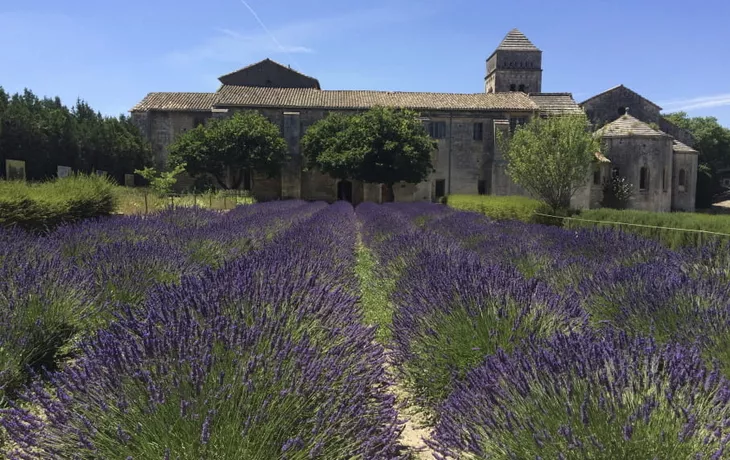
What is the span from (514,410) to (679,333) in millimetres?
1602

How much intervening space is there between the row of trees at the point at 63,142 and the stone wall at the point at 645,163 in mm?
28279

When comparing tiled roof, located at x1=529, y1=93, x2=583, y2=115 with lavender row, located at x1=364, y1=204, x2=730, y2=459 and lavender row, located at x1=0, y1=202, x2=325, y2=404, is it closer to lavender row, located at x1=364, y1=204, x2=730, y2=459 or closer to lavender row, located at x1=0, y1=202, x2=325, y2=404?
lavender row, located at x1=364, y1=204, x2=730, y2=459

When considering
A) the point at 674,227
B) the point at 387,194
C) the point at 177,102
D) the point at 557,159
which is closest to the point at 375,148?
the point at 387,194

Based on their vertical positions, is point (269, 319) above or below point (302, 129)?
below

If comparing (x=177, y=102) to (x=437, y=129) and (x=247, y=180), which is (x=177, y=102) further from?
(x=437, y=129)

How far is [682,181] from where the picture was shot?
3422 cm

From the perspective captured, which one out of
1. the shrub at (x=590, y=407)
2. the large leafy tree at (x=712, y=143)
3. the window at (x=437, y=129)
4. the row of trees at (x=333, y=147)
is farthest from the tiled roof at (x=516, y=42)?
the shrub at (x=590, y=407)

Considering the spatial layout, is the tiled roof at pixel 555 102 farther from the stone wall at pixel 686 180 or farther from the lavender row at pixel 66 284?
the lavender row at pixel 66 284

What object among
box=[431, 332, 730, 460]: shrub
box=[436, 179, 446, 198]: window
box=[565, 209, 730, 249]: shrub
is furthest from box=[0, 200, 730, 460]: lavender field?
box=[436, 179, 446, 198]: window

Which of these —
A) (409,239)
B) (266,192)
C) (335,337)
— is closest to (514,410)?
(335,337)

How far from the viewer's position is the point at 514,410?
1.89m

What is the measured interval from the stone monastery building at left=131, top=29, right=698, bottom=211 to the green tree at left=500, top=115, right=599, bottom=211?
40.5ft

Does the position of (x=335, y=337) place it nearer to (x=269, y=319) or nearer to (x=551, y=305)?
(x=269, y=319)

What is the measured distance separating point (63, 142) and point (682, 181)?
122ft
